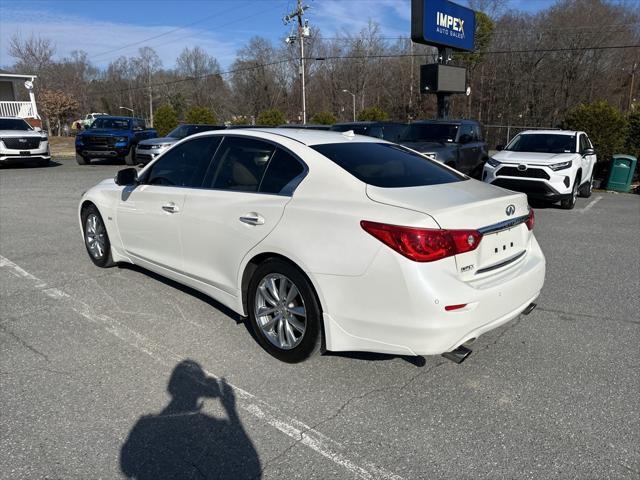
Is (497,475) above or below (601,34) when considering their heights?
below

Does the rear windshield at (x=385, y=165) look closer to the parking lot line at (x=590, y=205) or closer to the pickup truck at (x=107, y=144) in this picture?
the parking lot line at (x=590, y=205)

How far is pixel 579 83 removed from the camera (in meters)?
43.8

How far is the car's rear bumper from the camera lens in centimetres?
276

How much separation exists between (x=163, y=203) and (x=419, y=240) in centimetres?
252

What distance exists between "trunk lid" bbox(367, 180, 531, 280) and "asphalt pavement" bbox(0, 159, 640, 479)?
84 cm

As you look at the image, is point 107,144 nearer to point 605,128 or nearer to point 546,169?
point 546,169

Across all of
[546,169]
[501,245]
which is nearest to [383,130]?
[546,169]

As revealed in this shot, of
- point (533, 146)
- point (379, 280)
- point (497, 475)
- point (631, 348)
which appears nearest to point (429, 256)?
point (379, 280)

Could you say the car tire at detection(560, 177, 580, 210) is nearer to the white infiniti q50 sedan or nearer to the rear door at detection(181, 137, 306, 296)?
the white infiniti q50 sedan

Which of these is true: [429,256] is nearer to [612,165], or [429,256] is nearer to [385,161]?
[385,161]

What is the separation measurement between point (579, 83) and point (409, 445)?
162 feet

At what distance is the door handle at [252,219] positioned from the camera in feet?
11.3

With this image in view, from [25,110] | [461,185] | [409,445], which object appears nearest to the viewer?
[409,445]

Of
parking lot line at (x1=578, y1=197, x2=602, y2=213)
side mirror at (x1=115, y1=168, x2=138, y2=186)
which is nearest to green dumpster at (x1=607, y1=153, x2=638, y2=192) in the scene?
parking lot line at (x1=578, y1=197, x2=602, y2=213)
